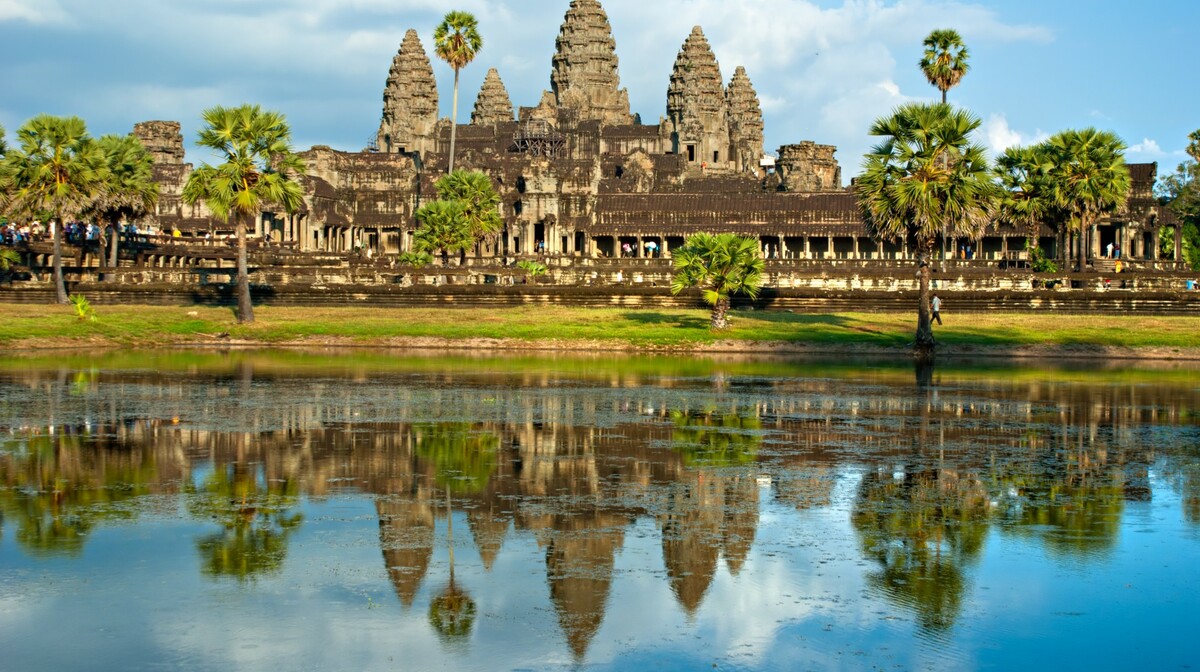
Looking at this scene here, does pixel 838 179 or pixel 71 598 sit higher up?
pixel 838 179

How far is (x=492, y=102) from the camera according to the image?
139 meters

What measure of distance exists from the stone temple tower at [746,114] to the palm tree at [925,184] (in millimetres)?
100929

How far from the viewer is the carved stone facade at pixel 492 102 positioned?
138125 mm

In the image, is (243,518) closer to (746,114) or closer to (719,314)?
(719,314)

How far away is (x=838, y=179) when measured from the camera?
419 feet

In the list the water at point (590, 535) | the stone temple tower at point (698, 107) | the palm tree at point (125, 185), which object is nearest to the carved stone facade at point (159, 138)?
the stone temple tower at point (698, 107)

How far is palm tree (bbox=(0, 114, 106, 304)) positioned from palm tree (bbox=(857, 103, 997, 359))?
27273 millimetres

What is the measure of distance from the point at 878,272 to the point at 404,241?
169 ft

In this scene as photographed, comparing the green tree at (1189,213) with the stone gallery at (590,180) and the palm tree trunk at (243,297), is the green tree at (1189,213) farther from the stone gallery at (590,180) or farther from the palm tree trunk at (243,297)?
the palm tree trunk at (243,297)

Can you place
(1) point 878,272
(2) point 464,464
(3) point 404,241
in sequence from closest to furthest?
(2) point 464,464 < (1) point 878,272 < (3) point 404,241

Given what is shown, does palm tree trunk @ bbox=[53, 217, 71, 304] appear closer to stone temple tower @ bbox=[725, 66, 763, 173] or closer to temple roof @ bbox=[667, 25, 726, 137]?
temple roof @ bbox=[667, 25, 726, 137]

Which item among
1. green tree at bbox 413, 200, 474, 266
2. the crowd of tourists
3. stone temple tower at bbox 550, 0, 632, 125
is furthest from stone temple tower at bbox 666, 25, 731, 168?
the crowd of tourists

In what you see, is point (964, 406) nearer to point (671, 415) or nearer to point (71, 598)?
point (671, 415)

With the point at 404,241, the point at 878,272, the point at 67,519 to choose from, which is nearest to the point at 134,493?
the point at 67,519
